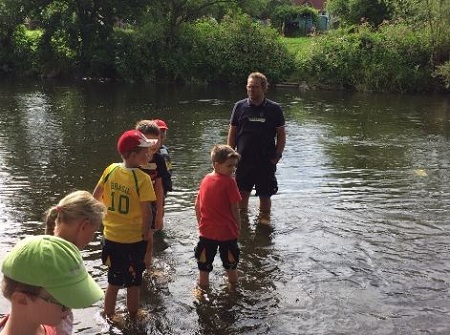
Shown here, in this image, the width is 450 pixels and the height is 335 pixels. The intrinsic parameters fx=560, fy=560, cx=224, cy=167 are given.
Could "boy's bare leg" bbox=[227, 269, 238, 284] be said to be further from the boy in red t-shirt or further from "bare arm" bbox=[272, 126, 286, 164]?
"bare arm" bbox=[272, 126, 286, 164]

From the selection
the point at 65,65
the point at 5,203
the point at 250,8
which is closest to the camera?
the point at 5,203

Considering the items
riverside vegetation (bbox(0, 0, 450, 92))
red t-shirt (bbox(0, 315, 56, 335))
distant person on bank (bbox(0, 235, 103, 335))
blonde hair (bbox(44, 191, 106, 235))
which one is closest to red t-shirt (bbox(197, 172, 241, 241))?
blonde hair (bbox(44, 191, 106, 235))

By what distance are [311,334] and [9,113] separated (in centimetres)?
1559

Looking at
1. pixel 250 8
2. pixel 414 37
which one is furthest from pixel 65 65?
pixel 414 37

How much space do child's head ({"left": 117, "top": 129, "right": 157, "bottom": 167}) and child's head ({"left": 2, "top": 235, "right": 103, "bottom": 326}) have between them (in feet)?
7.97

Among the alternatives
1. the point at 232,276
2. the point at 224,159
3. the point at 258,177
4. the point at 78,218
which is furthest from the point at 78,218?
the point at 258,177

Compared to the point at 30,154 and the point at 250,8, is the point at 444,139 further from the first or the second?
the point at 250,8

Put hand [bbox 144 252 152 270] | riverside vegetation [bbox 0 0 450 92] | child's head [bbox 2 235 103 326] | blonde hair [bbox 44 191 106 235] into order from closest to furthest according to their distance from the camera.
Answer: child's head [bbox 2 235 103 326]
blonde hair [bbox 44 191 106 235]
hand [bbox 144 252 152 270]
riverside vegetation [bbox 0 0 450 92]

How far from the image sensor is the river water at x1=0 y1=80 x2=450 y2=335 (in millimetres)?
5281

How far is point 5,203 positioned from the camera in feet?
27.7

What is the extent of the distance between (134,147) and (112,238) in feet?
2.68

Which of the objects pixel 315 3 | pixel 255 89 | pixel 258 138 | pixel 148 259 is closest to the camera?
pixel 148 259

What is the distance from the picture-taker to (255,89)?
7.23m

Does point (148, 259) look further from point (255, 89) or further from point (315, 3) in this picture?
point (315, 3)
